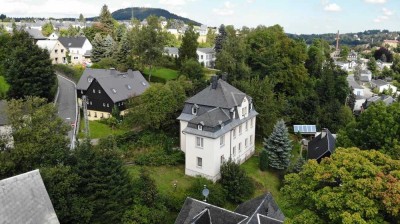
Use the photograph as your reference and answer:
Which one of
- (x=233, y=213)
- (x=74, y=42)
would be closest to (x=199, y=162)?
(x=233, y=213)

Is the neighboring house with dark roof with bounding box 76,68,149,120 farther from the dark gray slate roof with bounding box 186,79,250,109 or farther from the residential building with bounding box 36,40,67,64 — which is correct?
the residential building with bounding box 36,40,67,64

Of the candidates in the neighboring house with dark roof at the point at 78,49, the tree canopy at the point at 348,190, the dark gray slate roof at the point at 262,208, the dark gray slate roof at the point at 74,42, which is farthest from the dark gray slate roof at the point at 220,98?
the dark gray slate roof at the point at 74,42

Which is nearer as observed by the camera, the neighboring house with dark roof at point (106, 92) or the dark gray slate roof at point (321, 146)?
the dark gray slate roof at point (321, 146)

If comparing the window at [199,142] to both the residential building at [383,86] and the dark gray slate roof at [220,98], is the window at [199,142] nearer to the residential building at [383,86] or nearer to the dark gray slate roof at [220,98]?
the dark gray slate roof at [220,98]

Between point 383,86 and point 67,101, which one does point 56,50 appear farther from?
point 383,86

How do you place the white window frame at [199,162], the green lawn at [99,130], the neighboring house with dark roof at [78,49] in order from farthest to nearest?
1. the neighboring house with dark roof at [78,49]
2. the green lawn at [99,130]
3. the white window frame at [199,162]

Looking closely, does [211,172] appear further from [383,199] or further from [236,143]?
[383,199]
